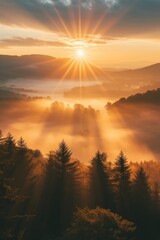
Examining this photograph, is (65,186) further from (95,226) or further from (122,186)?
(95,226)

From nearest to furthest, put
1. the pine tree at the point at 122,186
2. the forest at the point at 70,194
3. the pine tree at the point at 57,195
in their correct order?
1. the forest at the point at 70,194
2. the pine tree at the point at 57,195
3. the pine tree at the point at 122,186

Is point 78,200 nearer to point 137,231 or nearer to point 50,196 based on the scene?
point 50,196

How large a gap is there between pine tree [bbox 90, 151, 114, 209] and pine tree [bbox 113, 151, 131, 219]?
1.61 m

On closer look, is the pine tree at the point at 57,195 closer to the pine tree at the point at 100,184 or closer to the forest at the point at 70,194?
the forest at the point at 70,194

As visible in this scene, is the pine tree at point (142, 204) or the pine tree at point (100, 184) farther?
the pine tree at point (100, 184)

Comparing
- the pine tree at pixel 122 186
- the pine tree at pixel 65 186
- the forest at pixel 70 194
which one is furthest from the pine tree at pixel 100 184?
the pine tree at pixel 65 186

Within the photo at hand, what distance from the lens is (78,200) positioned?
67000 mm

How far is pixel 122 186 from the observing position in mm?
71000

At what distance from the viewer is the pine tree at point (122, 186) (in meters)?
68.1

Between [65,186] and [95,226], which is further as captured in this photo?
[65,186]

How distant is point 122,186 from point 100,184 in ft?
12.4

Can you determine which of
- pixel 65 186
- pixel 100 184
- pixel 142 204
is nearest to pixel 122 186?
pixel 100 184

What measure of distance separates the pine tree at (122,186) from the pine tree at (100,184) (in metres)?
1.61

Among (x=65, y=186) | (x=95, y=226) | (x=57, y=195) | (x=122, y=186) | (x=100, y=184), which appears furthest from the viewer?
(x=122, y=186)
